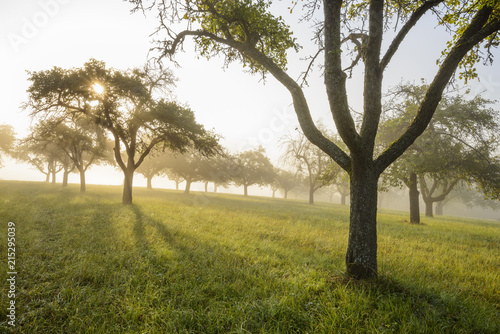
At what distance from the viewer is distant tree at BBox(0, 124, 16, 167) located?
34037 millimetres

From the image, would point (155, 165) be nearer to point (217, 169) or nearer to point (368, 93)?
point (217, 169)

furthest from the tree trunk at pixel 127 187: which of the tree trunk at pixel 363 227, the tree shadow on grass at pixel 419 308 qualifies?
the tree trunk at pixel 363 227

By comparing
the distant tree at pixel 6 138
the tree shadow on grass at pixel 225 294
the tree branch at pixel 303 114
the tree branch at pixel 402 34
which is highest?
the distant tree at pixel 6 138

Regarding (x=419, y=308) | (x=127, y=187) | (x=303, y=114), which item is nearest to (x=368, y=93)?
(x=303, y=114)

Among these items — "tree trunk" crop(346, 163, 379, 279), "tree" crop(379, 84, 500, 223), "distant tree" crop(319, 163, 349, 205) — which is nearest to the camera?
"tree trunk" crop(346, 163, 379, 279)

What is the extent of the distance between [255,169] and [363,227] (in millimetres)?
44031

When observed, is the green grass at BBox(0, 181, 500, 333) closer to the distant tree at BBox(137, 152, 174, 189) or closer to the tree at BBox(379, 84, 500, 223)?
the tree at BBox(379, 84, 500, 223)

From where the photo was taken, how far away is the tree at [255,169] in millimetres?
48156

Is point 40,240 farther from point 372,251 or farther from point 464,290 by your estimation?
point 464,290

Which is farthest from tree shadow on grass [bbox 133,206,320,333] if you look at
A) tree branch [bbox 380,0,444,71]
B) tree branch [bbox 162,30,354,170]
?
tree branch [bbox 380,0,444,71]

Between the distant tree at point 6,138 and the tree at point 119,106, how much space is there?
3504 cm

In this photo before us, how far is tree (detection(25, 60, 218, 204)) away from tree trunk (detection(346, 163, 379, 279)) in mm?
11182

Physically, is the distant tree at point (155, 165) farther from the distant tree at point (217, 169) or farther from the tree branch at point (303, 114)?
the tree branch at point (303, 114)

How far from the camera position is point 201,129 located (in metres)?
14.0
